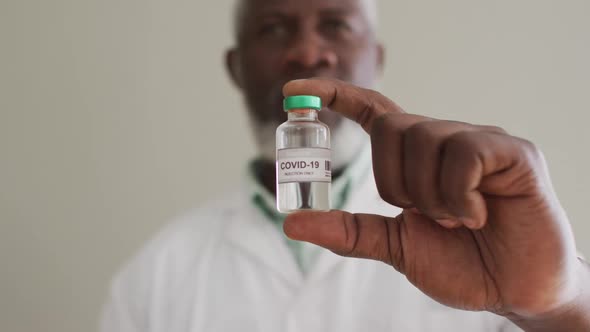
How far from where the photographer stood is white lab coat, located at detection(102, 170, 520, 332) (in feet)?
4.30

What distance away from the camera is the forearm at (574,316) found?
78 cm

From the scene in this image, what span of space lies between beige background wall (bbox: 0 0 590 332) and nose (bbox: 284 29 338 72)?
0.43 m

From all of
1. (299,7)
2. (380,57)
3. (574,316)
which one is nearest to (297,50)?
(299,7)

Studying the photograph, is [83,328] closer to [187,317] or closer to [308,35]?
[187,317]

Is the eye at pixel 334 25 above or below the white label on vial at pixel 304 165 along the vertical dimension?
above

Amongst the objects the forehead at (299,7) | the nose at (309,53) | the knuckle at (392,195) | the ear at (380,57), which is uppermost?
the forehead at (299,7)

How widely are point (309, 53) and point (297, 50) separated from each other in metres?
0.05

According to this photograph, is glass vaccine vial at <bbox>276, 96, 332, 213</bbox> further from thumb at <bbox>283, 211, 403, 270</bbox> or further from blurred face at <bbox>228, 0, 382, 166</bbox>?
blurred face at <bbox>228, 0, 382, 166</bbox>

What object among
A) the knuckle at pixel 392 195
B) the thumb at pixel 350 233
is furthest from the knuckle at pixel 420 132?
the thumb at pixel 350 233

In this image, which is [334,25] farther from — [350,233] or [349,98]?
[350,233]

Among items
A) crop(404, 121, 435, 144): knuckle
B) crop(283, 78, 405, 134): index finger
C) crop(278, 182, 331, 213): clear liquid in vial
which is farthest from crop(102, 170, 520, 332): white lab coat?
crop(404, 121, 435, 144): knuckle

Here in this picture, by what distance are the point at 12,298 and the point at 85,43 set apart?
0.94 metres

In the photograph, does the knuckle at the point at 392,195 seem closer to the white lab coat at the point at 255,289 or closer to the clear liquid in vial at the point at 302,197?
the clear liquid in vial at the point at 302,197

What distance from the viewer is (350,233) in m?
0.80
